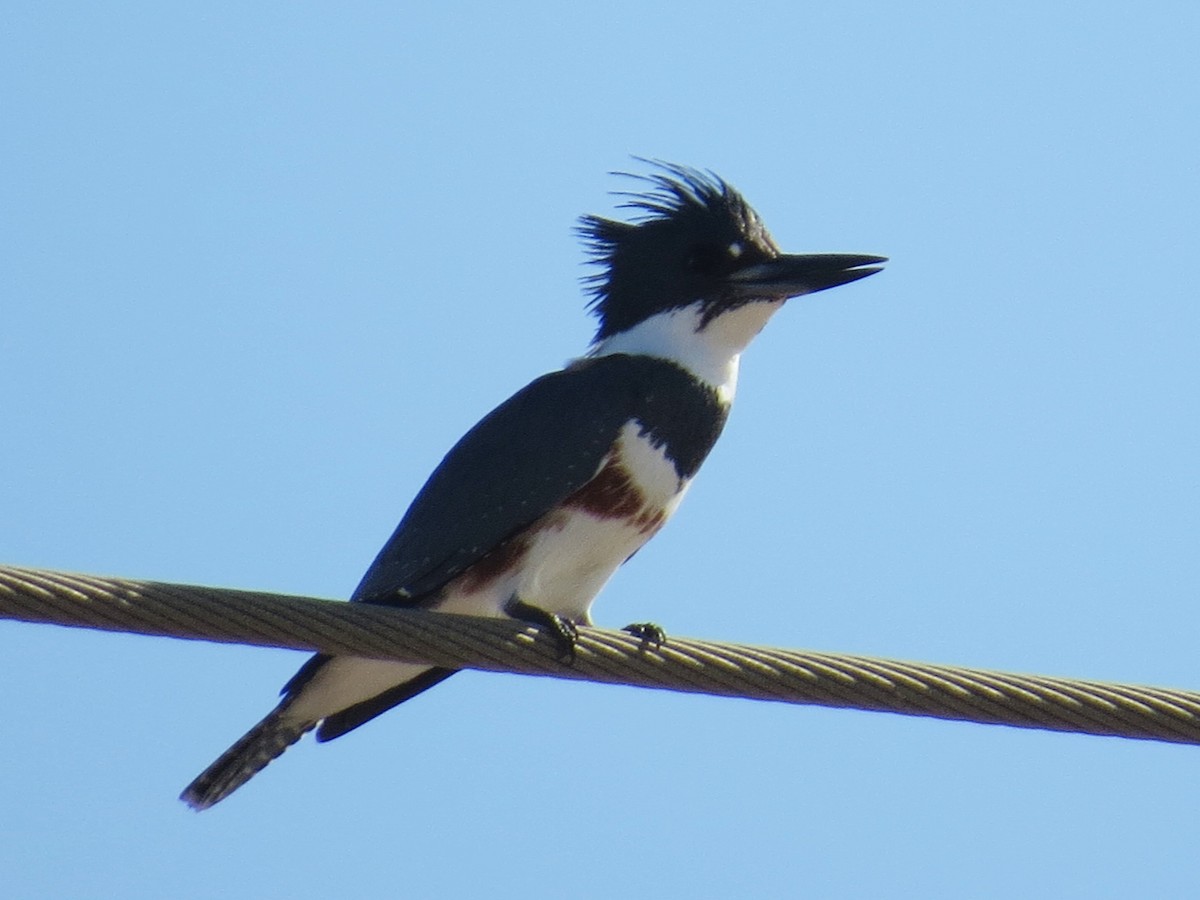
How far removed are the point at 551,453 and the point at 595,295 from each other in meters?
1.00

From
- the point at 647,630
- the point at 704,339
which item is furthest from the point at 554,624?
the point at 704,339

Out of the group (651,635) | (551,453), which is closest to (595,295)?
(551,453)

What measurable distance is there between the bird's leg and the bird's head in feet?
3.16

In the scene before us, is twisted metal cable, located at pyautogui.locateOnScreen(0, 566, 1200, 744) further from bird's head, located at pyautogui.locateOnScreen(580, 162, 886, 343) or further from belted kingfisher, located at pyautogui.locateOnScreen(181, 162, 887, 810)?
bird's head, located at pyautogui.locateOnScreen(580, 162, 886, 343)

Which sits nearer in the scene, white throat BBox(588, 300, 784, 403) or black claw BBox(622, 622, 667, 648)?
black claw BBox(622, 622, 667, 648)

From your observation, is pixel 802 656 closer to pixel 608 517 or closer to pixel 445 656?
pixel 445 656

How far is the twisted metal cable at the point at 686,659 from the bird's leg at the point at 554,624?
17 cm

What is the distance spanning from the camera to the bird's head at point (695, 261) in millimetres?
4469

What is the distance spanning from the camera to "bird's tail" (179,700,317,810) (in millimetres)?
3959

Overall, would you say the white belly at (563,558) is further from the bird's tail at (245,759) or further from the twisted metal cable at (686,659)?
the twisted metal cable at (686,659)

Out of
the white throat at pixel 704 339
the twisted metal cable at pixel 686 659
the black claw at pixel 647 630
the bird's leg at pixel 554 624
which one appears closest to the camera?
the twisted metal cable at pixel 686 659

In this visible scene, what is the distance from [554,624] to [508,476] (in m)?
0.73

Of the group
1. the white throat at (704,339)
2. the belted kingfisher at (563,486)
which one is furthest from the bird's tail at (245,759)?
the white throat at (704,339)

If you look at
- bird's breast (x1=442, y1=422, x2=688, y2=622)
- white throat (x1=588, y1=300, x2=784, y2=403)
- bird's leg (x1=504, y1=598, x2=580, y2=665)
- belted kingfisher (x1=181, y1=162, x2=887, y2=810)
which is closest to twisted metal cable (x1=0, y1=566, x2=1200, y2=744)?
bird's leg (x1=504, y1=598, x2=580, y2=665)
